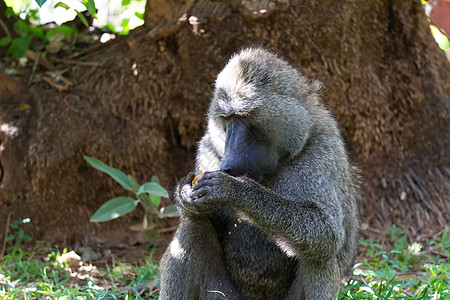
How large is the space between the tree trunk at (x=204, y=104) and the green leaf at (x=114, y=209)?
56cm

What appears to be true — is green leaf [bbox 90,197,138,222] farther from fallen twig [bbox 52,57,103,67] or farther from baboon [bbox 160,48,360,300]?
fallen twig [bbox 52,57,103,67]

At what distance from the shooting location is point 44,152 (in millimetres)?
4391

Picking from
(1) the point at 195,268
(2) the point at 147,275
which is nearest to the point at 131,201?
(2) the point at 147,275

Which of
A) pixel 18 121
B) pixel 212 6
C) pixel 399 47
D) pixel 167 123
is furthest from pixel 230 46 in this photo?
pixel 18 121

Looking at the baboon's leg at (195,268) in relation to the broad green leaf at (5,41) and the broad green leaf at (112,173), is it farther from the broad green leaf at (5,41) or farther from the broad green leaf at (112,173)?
the broad green leaf at (5,41)

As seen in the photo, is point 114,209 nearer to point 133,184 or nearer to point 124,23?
point 133,184

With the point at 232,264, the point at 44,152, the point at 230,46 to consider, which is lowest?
the point at 44,152

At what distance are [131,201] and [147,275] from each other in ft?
2.00

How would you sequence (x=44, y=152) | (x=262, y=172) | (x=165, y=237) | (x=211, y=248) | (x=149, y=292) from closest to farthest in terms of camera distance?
(x=262, y=172)
(x=211, y=248)
(x=149, y=292)
(x=44, y=152)
(x=165, y=237)

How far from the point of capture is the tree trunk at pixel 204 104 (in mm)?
4391

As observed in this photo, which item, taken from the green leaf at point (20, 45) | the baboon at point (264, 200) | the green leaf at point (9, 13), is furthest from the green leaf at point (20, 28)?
the baboon at point (264, 200)

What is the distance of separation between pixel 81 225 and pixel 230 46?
80.3 inches

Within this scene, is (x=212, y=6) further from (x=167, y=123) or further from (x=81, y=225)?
(x=81, y=225)

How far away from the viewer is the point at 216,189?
249 cm
